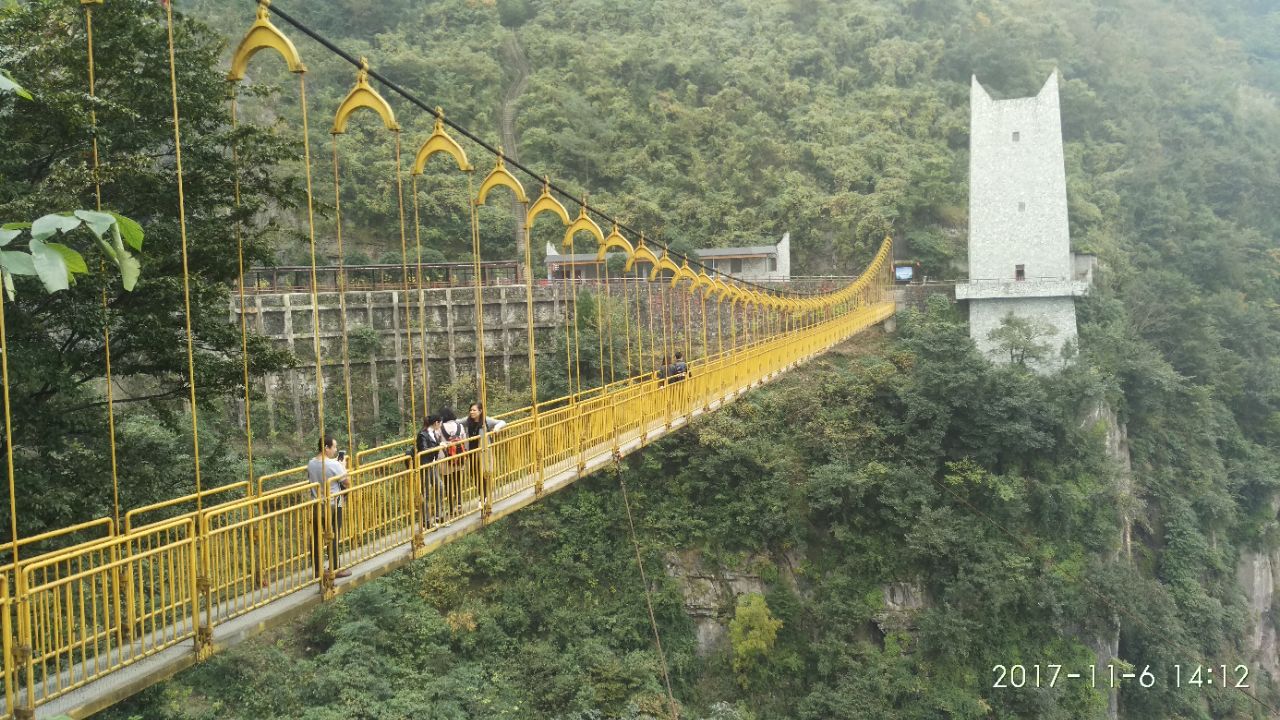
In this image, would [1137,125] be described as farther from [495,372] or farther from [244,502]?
[244,502]

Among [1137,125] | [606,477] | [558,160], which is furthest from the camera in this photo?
[1137,125]

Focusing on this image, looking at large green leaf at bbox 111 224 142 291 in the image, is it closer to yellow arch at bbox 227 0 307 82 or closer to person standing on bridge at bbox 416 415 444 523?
yellow arch at bbox 227 0 307 82

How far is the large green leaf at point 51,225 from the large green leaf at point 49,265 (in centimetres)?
1

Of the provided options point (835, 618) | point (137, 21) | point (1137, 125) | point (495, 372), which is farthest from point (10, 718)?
point (1137, 125)

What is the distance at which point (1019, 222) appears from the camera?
27.9 metres

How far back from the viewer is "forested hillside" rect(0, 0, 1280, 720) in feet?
49.4

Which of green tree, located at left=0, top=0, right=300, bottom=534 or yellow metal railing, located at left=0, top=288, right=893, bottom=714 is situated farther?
green tree, located at left=0, top=0, right=300, bottom=534

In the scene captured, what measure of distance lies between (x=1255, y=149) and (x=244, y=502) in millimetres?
44934

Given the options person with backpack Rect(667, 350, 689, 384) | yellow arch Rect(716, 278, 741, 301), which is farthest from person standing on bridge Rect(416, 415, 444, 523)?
yellow arch Rect(716, 278, 741, 301)

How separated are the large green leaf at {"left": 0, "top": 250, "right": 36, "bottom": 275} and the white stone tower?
27718 millimetres

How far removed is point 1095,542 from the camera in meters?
20.9

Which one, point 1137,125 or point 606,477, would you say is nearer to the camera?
point 606,477

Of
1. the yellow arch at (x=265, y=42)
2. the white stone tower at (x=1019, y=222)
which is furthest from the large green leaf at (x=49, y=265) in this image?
the white stone tower at (x=1019, y=222)

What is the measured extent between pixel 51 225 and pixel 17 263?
0.08 metres
